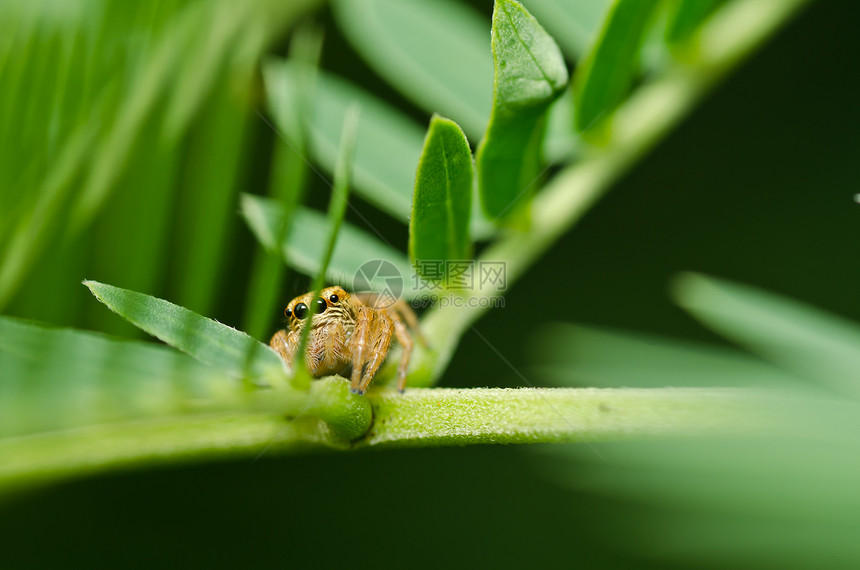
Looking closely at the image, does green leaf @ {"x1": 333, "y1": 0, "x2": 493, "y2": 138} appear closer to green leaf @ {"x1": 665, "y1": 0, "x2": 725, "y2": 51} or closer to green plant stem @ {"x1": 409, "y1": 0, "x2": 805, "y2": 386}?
green plant stem @ {"x1": 409, "y1": 0, "x2": 805, "y2": 386}

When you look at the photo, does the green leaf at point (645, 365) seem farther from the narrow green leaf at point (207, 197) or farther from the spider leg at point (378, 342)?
the narrow green leaf at point (207, 197)

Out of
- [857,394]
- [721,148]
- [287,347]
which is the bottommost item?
[287,347]

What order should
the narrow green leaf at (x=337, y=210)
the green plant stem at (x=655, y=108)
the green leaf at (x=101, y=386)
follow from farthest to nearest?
the green plant stem at (x=655, y=108)
the green leaf at (x=101, y=386)
the narrow green leaf at (x=337, y=210)

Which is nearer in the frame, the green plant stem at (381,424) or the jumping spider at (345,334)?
the green plant stem at (381,424)

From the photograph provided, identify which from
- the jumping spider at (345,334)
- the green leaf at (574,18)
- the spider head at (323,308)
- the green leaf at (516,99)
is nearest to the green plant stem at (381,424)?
the jumping spider at (345,334)

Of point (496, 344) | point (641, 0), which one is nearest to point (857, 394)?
point (641, 0)

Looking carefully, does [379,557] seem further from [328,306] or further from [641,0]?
[641,0]
